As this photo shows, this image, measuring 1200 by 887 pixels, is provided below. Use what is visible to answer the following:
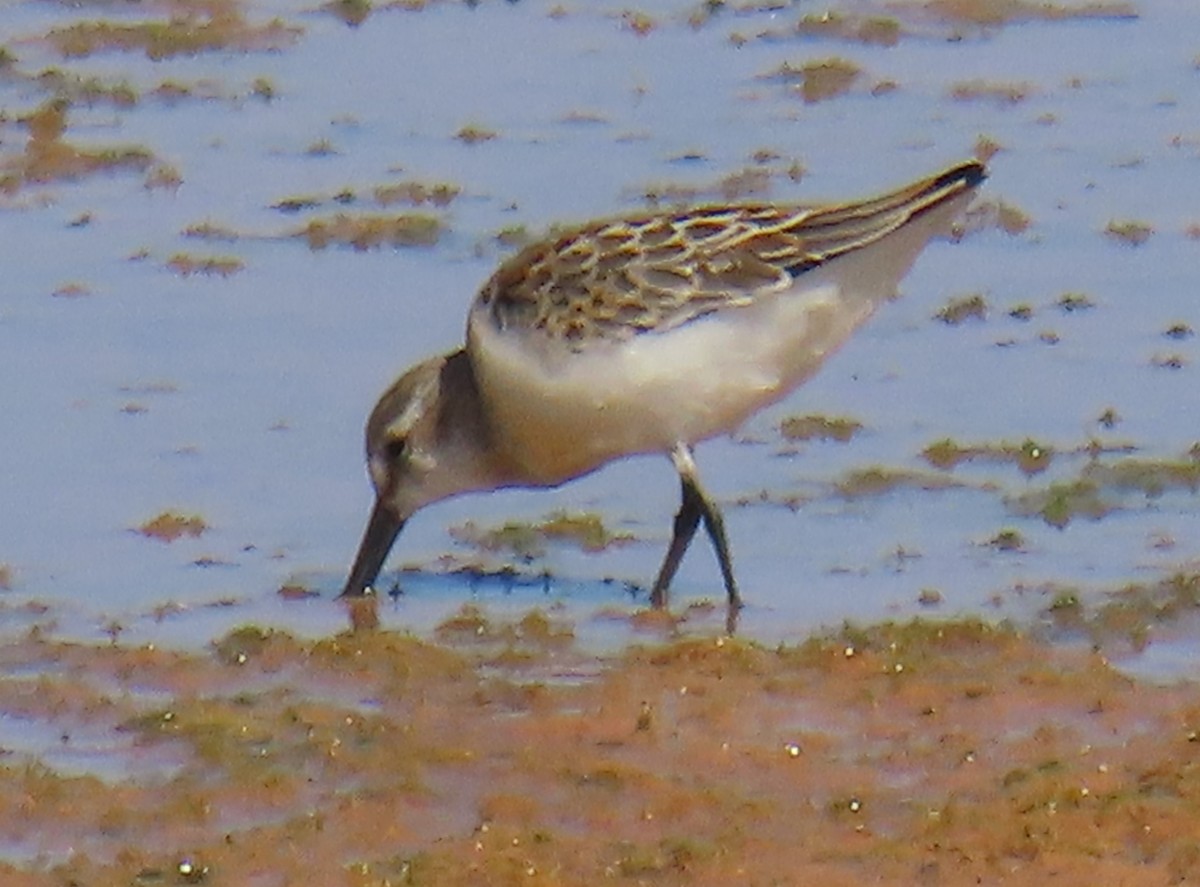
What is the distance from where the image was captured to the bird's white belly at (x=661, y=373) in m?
9.78

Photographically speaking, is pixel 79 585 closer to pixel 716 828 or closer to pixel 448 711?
pixel 448 711

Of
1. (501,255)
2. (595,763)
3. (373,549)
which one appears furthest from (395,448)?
(501,255)

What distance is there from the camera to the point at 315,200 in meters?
14.6

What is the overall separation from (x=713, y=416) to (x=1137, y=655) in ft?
4.98

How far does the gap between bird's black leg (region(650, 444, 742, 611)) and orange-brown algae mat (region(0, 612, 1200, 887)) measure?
→ 45cm

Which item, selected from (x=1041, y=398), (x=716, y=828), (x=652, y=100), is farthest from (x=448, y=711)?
(x=652, y=100)

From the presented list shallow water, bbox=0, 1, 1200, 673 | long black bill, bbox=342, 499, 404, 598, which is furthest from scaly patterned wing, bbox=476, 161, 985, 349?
shallow water, bbox=0, 1, 1200, 673

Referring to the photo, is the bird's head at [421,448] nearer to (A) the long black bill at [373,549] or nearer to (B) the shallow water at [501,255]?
(A) the long black bill at [373,549]

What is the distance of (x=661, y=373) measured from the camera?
9781 millimetres

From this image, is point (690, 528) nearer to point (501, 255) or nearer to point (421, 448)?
point (421, 448)

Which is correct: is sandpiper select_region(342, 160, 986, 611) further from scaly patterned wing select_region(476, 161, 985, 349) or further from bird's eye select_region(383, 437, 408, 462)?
bird's eye select_region(383, 437, 408, 462)

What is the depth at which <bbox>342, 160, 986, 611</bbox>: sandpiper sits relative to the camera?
32.1 feet

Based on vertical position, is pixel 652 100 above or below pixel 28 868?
below

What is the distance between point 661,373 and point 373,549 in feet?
3.67
